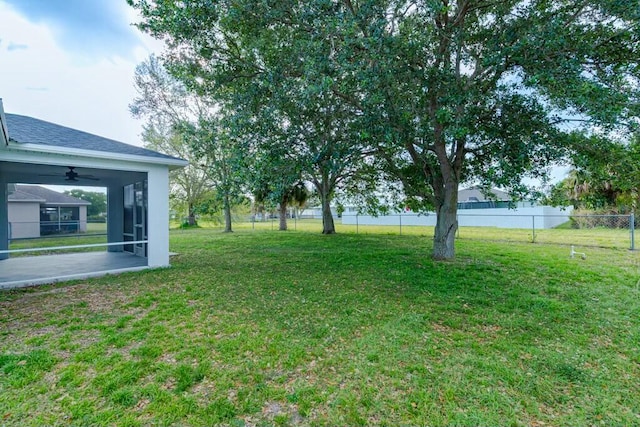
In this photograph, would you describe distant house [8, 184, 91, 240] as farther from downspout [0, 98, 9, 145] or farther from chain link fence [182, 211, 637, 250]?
chain link fence [182, 211, 637, 250]

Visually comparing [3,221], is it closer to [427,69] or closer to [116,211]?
[116,211]

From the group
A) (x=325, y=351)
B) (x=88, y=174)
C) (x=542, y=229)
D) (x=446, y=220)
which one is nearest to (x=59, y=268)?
(x=88, y=174)

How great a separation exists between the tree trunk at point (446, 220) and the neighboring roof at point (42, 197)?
15008 millimetres

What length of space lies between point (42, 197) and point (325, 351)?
1833cm

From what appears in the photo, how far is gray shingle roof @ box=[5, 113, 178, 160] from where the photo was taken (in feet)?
19.1

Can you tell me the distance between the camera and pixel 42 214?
14.4 meters

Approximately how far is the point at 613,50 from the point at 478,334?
5446mm

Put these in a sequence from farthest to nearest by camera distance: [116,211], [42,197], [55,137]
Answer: [42,197]
[116,211]
[55,137]

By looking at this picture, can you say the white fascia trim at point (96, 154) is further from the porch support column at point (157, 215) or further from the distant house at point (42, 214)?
the distant house at point (42, 214)

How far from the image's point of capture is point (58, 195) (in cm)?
1545

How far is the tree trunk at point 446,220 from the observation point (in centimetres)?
751

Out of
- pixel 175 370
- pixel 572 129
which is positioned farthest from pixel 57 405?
pixel 572 129

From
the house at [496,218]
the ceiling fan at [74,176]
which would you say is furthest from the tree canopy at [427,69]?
the house at [496,218]

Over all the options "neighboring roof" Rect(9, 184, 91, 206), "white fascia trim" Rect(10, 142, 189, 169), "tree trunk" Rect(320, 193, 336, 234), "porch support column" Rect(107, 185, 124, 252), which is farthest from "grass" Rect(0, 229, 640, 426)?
"neighboring roof" Rect(9, 184, 91, 206)
